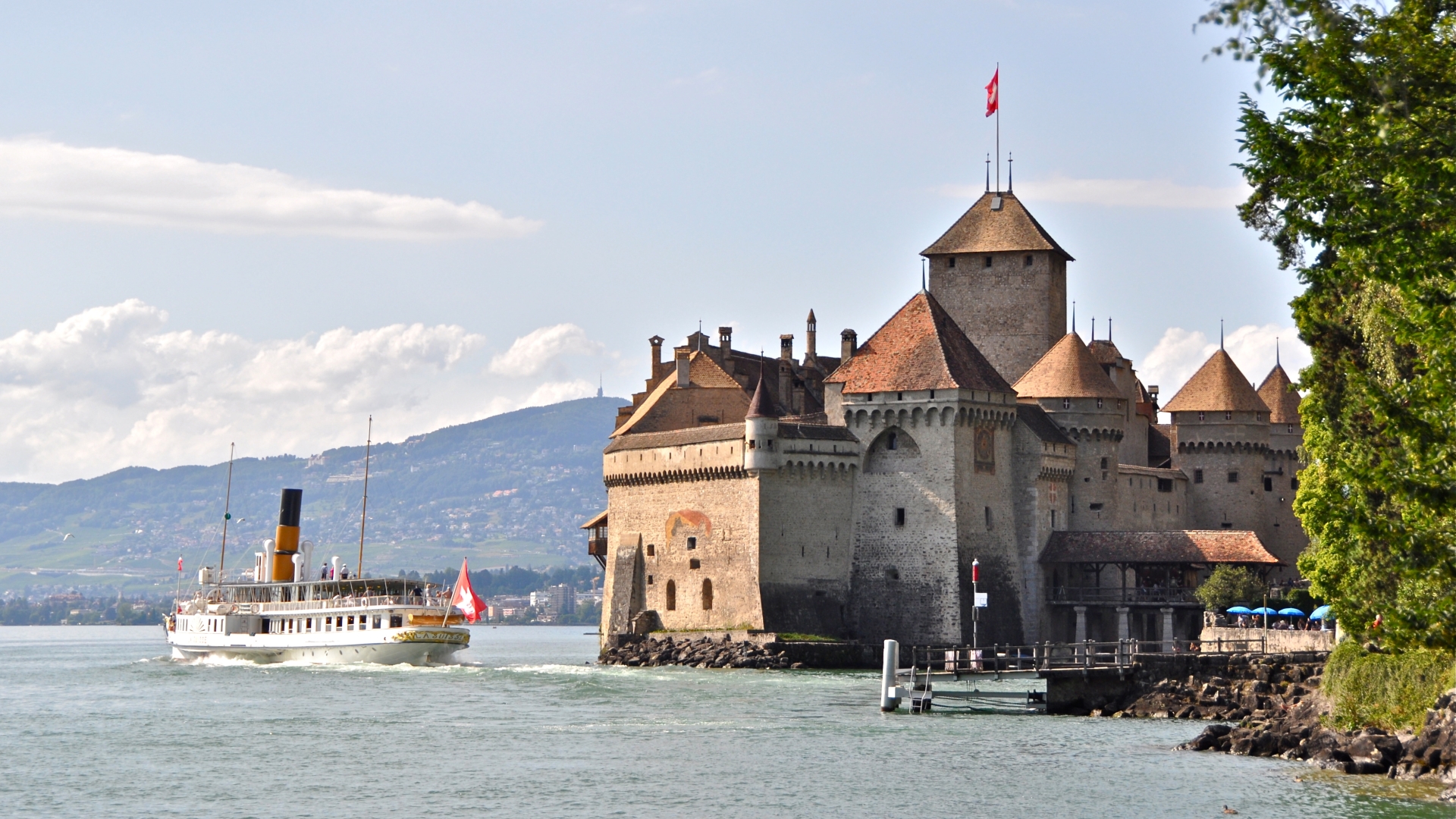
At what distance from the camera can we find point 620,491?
259 feet

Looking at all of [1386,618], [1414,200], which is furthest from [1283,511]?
[1414,200]

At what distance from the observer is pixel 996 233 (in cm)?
8256

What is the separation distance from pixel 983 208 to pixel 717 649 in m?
24.5

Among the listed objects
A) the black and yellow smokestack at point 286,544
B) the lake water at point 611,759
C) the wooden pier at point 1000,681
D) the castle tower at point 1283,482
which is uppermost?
the castle tower at point 1283,482

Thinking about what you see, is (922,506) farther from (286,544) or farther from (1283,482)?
(286,544)

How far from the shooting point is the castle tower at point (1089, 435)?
77.4 meters

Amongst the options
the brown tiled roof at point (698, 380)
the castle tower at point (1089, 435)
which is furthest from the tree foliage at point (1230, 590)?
the brown tiled roof at point (698, 380)

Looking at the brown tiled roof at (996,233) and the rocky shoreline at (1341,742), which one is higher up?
the brown tiled roof at (996,233)

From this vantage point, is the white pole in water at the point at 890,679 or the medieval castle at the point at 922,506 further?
the medieval castle at the point at 922,506

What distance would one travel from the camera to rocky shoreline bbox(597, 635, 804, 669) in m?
69.0

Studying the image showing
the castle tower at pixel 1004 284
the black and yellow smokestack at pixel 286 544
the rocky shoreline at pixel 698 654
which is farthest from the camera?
the castle tower at pixel 1004 284

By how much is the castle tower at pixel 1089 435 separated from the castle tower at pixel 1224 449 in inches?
219

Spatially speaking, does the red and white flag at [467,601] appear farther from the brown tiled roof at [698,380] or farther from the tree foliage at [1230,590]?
the tree foliage at [1230,590]

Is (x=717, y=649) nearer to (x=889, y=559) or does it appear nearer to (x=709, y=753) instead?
(x=889, y=559)
